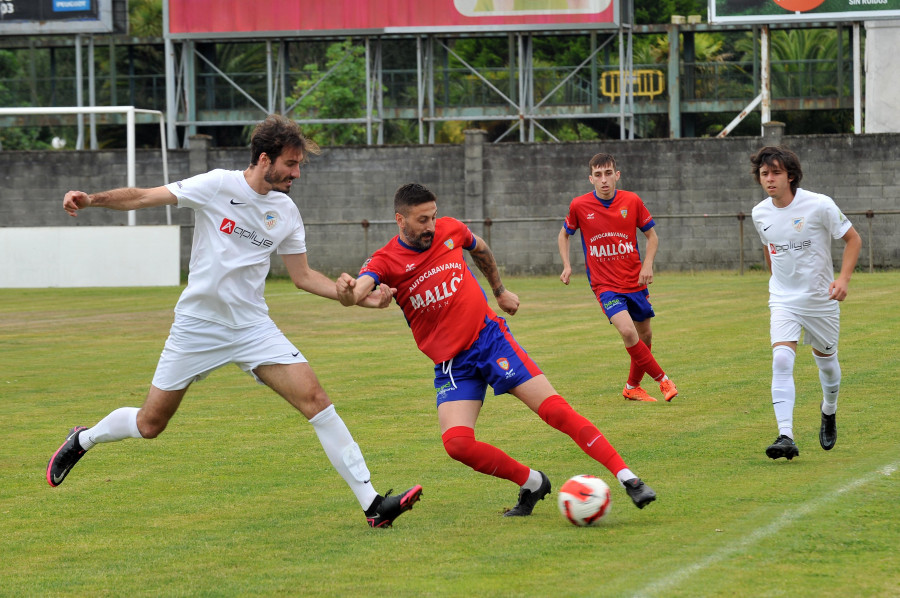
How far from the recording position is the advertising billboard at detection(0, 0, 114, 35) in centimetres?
3572

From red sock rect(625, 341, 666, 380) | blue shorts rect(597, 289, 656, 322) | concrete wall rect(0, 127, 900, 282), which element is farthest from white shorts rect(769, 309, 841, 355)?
concrete wall rect(0, 127, 900, 282)

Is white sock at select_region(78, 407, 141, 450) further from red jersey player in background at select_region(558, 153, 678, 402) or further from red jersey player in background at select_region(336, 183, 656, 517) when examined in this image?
red jersey player in background at select_region(558, 153, 678, 402)

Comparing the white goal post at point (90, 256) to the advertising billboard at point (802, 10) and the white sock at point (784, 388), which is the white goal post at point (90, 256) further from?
the white sock at point (784, 388)

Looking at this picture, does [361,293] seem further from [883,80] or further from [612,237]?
[883,80]

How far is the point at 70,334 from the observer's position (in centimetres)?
1780

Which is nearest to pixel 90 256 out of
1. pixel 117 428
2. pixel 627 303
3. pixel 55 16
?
pixel 55 16

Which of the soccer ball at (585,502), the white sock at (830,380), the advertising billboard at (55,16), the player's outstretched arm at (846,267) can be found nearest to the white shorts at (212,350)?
the soccer ball at (585,502)

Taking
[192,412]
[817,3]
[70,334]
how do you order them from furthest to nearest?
[817,3], [70,334], [192,412]

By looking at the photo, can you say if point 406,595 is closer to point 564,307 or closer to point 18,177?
point 564,307

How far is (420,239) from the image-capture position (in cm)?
657

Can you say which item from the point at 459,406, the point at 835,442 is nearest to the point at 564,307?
the point at 835,442

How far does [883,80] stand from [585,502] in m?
28.7

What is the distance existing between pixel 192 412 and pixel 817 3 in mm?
24923

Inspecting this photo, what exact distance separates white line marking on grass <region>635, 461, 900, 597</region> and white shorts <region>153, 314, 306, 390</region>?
2425 mm
